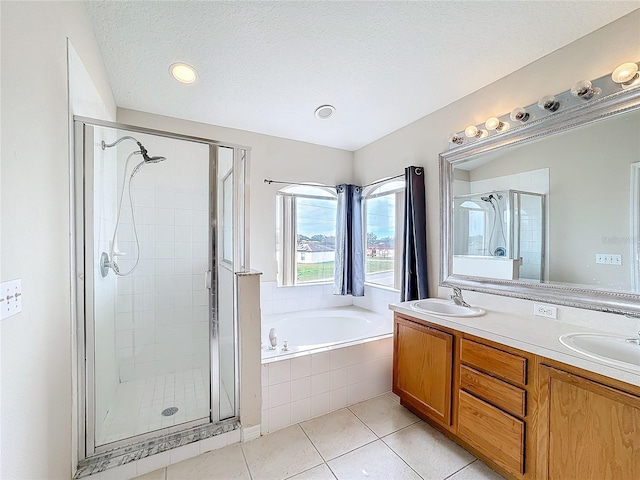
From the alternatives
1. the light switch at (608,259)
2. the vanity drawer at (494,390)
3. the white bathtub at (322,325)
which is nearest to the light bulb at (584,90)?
the light switch at (608,259)

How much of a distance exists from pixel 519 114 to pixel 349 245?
199cm

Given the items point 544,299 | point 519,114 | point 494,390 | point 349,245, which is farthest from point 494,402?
point 349,245

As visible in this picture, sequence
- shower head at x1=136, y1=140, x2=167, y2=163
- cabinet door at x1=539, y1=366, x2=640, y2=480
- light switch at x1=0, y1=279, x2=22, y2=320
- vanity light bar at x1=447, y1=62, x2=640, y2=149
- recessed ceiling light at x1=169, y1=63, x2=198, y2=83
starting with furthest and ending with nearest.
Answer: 1. recessed ceiling light at x1=169, y1=63, x2=198, y2=83
2. shower head at x1=136, y1=140, x2=167, y2=163
3. vanity light bar at x1=447, y1=62, x2=640, y2=149
4. cabinet door at x1=539, y1=366, x2=640, y2=480
5. light switch at x1=0, y1=279, x2=22, y2=320

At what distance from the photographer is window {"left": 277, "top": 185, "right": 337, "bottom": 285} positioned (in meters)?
3.21

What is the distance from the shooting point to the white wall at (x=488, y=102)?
4.96 feet

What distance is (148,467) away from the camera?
1.58 meters

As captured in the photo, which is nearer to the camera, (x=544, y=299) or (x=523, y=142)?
(x=544, y=299)

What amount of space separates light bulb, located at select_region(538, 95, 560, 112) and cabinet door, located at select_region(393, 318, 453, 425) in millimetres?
1562

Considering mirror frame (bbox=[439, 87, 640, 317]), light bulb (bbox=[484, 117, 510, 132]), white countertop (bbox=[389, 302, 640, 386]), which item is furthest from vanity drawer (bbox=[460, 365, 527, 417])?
light bulb (bbox=[484, 117, 510, 132])

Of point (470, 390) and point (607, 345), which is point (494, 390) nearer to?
point (470, 390)

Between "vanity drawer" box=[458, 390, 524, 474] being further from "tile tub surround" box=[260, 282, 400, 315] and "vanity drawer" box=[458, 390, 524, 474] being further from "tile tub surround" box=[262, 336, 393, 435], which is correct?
A: "tile tub surround" box=[260, 282, 400, 315]

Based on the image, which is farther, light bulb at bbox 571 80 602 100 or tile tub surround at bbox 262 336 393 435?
tile tub surround at bbox 262 336 393 435

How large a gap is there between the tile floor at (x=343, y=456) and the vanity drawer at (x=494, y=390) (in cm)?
45

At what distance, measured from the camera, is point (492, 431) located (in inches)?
59.4
